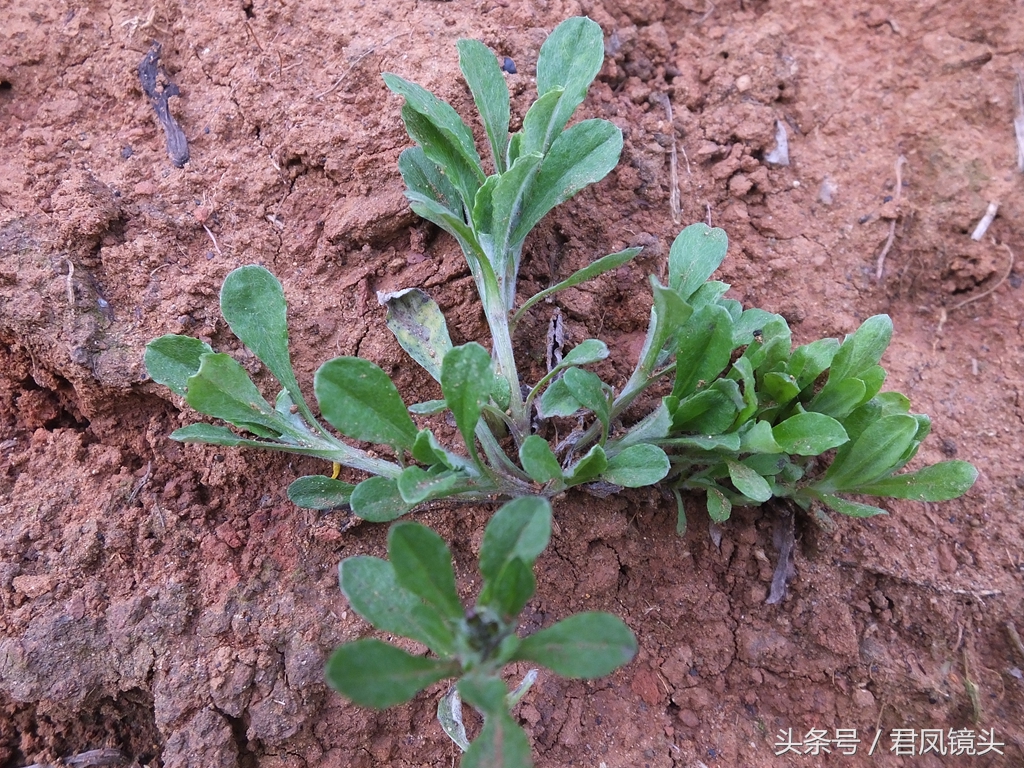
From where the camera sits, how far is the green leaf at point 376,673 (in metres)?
1.04

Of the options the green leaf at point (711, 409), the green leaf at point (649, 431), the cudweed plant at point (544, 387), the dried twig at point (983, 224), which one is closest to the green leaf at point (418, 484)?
the cudweed plant at point (544, 387)

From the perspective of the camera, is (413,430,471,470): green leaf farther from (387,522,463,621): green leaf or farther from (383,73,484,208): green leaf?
(383,73,484,208): green leaf

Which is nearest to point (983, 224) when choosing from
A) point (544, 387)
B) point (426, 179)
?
point (544, 387)

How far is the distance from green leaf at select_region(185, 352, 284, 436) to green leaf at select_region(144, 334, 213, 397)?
0.05 meters

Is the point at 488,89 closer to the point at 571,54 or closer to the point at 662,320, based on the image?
the point at 571,54

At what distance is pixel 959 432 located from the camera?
1912mm

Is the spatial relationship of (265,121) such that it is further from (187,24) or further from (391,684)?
(391,684)

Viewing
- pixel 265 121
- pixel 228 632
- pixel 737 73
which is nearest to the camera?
pixel 228 632

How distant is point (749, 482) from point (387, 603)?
79 centimetres

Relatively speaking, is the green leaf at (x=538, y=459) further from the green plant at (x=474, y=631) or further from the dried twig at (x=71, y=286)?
the dried twig at (x=71, y=286)

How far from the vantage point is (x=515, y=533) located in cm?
119

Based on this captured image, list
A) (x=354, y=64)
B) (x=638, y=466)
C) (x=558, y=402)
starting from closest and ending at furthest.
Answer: (x=638, y=466), (x=558, y=402), (x=354, y=64)

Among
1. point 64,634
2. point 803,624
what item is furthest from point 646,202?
point 64,634

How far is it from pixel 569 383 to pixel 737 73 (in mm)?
1424
